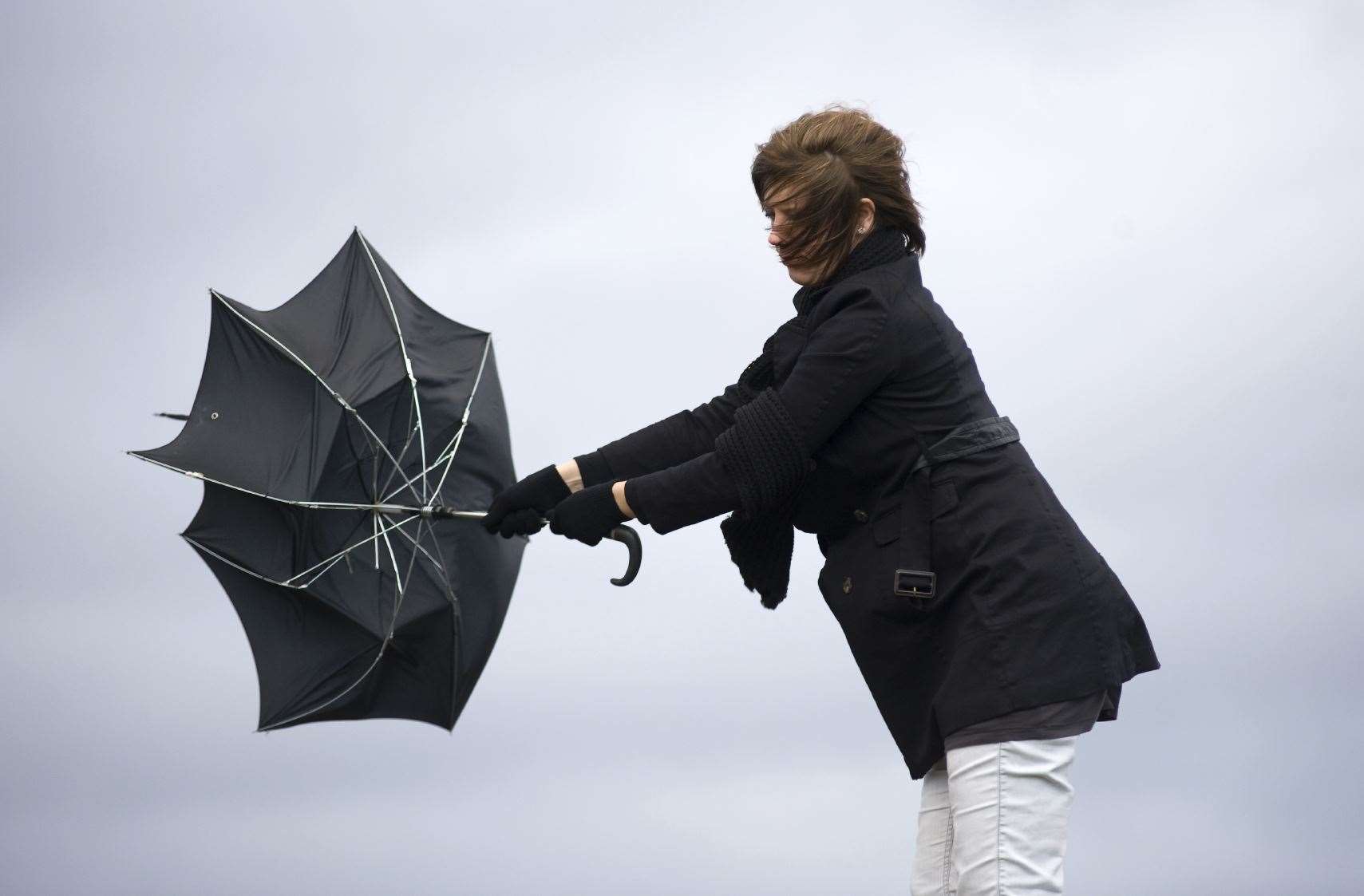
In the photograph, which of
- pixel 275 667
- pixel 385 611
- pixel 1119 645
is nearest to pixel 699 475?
pixel 1119 645

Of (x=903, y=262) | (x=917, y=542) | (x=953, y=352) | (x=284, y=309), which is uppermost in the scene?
(x=284, y=309)

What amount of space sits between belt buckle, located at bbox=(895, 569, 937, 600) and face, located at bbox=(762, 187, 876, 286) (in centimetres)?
79

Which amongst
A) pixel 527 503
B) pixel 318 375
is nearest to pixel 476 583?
pixel 527 503

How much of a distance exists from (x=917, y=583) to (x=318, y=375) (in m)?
2.29

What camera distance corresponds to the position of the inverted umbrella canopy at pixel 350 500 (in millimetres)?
4598

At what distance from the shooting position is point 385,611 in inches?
185

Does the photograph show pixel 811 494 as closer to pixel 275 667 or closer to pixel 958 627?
pixel 958 627

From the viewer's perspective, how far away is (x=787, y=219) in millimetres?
3480

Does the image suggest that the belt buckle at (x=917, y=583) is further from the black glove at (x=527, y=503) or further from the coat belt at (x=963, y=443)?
the black glove at (x=527, y=503)

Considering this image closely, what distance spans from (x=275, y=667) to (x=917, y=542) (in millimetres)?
2460

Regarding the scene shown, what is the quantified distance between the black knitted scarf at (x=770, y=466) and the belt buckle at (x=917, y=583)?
339 mm

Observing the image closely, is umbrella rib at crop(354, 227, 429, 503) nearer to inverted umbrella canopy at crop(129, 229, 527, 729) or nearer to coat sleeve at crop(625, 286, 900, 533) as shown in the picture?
inverted umbrella canopy at crop(129, 229, 527, 729)

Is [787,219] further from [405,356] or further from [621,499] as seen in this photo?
[405,356]

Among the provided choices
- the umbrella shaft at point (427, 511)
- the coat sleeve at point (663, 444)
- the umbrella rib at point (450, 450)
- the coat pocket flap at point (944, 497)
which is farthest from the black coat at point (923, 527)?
the umbrella rib at point (450, 450)
